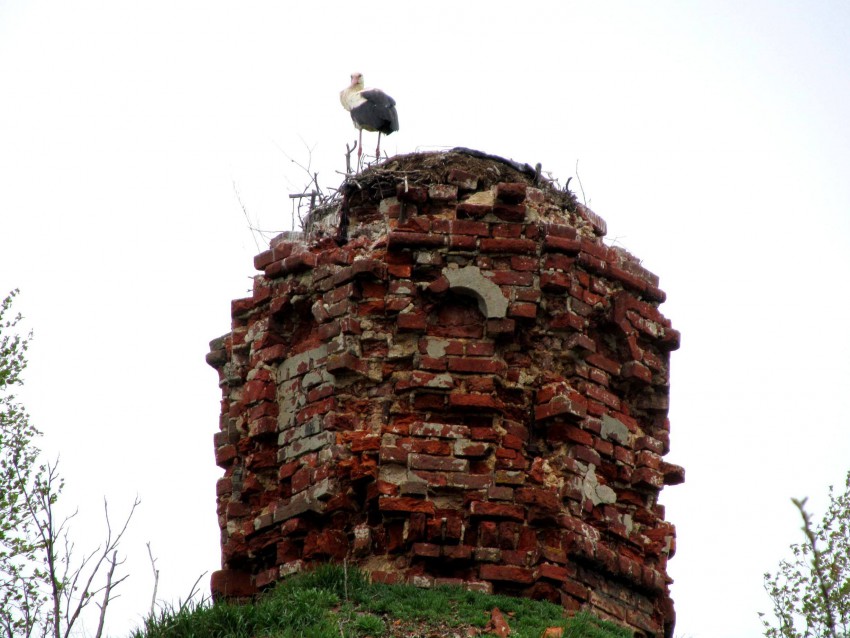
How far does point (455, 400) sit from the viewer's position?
8617 mm

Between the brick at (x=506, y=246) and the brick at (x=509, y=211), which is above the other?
the brick at (x=509, y=211)

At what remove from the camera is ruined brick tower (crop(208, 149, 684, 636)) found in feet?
27.5

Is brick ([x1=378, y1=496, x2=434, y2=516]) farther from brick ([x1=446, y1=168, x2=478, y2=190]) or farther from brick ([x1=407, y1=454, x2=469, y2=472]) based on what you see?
brick ([x1=446, y1=168, x2=478, y2=190])

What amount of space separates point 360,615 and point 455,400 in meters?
1.53

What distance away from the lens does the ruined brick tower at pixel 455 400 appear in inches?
330

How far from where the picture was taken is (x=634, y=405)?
9398 mm

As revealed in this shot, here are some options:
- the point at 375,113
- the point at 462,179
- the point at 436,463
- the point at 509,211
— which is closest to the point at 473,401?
the point at 436,463

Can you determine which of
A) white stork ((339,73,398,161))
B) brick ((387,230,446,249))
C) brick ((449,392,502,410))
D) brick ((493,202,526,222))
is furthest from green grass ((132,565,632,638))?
white stork ((339,73,398,161))

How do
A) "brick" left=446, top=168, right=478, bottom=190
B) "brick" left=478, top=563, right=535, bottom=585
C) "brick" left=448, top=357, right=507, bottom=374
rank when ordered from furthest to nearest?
1. "brick" left=446, top=168, right=478, bottom=190
2. "brick" left=448, top=357, right=507, bottom=374
3. "brick" left=478, top=563, right=535, bottom=585

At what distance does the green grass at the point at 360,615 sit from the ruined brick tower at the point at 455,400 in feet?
0.92

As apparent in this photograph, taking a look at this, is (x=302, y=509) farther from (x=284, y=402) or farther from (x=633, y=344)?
(x=633, y=344)

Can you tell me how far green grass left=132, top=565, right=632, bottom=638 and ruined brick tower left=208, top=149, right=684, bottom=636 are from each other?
279mm

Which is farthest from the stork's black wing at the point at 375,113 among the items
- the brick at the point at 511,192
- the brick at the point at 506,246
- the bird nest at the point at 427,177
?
the brick at the point at 506,246

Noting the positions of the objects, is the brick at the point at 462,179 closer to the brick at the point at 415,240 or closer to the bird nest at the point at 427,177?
the bird nest at the point at 427,177
